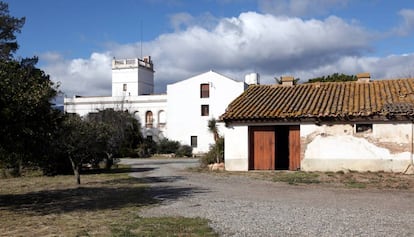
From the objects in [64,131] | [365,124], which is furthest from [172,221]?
[365,124]

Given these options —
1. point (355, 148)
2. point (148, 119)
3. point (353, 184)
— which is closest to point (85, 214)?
point (353, 184)

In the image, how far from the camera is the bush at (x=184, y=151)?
58575 mm

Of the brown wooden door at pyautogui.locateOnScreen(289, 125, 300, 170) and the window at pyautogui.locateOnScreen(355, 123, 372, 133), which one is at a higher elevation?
the window at pyautogui.locateOnScreen(355, 123, 372, 133)

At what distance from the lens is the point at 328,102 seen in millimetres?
26219

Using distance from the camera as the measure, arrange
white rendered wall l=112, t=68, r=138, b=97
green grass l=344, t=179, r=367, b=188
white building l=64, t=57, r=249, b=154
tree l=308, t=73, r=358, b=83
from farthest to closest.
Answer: white rendered wall l=112, t=68, r=138, b=97 → white building l=64, t=57, r=249, b=154 → tree l=308, t=73, r=358, b=83 → green grass l=344, t=179, r=367, b=188

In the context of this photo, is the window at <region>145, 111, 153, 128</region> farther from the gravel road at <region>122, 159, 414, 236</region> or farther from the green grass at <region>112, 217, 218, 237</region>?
the green grass at <region>112, 217, 218, 237</region>

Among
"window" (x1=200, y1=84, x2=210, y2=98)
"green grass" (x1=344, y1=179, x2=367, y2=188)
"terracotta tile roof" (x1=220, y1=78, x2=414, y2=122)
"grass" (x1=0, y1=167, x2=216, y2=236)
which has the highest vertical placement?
"window" (x1=200, y1=84, x2=210, y2=98)

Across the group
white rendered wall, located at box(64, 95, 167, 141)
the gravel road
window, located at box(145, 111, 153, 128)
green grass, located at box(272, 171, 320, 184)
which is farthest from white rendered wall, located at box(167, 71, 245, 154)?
the gravel road

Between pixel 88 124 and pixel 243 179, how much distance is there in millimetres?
7885

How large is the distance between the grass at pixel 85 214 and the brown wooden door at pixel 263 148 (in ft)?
26.4

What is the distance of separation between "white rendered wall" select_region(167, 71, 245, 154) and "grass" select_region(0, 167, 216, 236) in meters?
42.6

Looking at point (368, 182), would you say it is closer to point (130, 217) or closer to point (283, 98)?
point (283, 98)

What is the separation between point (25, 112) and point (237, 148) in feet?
47.6

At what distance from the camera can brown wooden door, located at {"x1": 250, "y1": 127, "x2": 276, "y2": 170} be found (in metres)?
25.8
